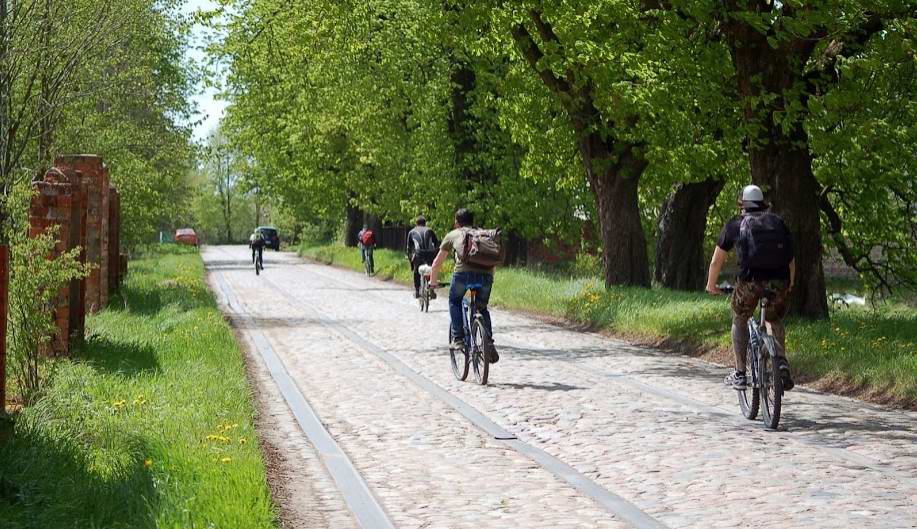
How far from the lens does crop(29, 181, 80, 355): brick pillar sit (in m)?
14.5

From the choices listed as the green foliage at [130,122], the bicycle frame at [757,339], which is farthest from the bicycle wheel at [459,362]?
the green foliage at [130,122]

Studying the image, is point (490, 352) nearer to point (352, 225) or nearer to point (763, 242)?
point (763, 242)

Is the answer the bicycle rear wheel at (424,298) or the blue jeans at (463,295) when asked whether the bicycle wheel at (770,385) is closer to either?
the blue jeans at (463,295)

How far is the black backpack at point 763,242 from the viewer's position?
38.2ft

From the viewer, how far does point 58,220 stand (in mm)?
14633

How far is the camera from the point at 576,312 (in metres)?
24.7

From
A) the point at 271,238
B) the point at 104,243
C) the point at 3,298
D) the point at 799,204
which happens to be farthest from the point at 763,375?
the point at 271,238

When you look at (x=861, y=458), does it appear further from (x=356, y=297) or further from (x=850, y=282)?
(x=850, y=282)

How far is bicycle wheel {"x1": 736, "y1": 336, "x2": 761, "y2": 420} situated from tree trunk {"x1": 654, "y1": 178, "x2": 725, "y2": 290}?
54.1 feet

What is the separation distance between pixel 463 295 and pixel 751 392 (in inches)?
152

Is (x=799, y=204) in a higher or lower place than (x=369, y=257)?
higher

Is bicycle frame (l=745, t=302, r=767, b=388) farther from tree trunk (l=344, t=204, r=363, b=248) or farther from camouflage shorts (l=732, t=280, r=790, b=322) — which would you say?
tree trunk (l=344, t=204, r=363, b=248)

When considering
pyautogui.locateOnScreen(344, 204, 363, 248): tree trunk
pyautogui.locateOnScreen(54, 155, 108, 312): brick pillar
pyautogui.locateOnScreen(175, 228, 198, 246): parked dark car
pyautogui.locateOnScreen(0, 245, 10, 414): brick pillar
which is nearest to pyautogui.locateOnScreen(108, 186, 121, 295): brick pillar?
pyautogui.locateOnScreen(54, 155, 108, 312): brick pillar

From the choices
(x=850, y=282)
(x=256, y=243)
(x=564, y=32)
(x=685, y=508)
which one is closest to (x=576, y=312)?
(x=564, y=32)
